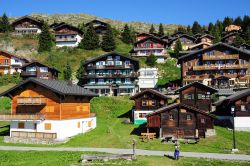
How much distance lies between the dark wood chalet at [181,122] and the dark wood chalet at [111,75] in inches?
1451

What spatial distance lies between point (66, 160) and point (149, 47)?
77396 mm

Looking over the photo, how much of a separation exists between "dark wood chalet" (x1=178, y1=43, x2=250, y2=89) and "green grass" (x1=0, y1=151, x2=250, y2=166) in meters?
50.3

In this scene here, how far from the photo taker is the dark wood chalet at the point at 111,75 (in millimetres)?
82188

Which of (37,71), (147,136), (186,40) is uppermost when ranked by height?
(186,40)

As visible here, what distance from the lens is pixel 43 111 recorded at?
45.7m

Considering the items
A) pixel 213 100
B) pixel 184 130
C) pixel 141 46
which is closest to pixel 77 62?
pixel 141 46

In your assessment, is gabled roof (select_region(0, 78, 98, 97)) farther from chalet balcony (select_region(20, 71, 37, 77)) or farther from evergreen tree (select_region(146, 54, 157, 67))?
evergreen tree (select_region(146, 54, 157, 67))

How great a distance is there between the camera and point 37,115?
1762 inches

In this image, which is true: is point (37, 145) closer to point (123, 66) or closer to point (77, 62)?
point (123, 66)

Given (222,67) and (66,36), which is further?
(66,36)

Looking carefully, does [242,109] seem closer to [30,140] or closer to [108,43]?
[30,140]

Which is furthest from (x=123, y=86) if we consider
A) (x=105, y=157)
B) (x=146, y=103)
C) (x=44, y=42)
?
(x=105, y=157)

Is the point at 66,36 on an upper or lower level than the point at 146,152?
upper

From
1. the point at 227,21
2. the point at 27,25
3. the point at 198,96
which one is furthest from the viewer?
the point at 227,21
